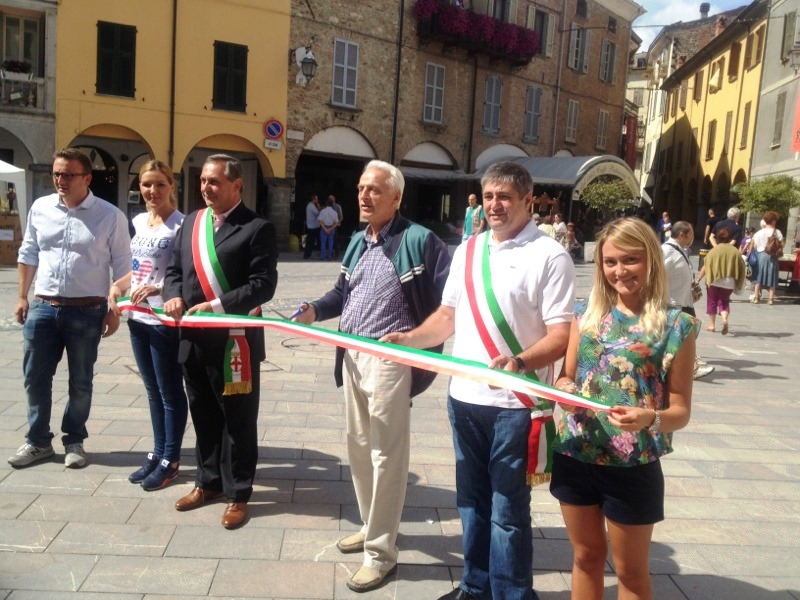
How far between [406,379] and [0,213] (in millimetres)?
15603

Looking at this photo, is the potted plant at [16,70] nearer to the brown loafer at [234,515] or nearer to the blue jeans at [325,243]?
the blue jeans at [325,243]

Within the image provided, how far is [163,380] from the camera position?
14.6 feet

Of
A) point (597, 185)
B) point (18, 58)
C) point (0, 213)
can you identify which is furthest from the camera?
point (597, 185)

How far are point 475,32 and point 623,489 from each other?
2606 cm

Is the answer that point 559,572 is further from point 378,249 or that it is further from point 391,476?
point 378,249

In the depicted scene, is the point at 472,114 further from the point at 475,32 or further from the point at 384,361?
the point at 384,361

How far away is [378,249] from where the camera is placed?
356 centimetres

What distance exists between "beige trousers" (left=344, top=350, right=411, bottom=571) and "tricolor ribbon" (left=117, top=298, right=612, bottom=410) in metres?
0.16

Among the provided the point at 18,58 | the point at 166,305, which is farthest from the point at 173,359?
the point at 18,58

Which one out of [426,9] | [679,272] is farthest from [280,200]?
[679,272]

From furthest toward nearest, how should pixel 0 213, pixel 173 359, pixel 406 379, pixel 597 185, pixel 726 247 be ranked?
1. pixel 597 185
2. pixel 0 213
3. pixel 726 247
4. pixel 173 359
5. pixel 406 379

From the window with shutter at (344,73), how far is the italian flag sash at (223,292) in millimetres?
20454

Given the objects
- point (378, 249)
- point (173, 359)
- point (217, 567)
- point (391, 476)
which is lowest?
point (217, 567)

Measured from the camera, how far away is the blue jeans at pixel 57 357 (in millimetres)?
4652
